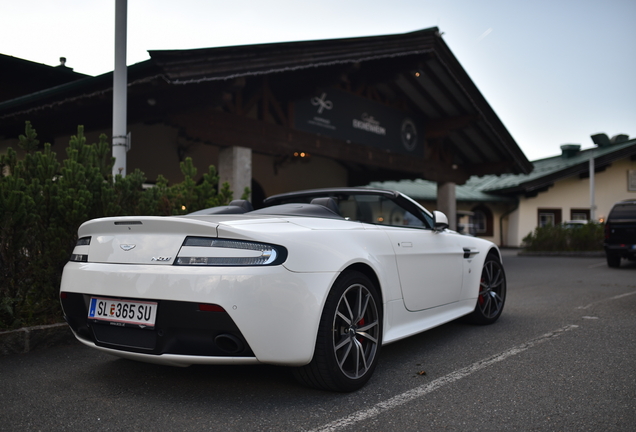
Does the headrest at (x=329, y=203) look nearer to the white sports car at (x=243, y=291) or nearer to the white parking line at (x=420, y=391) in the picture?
the white sports car at (x=243, y=291)

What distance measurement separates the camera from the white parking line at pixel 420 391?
8.48 ft

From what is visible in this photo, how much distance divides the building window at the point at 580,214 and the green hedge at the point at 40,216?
27.6 m

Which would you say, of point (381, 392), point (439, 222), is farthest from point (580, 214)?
point (381, 392)

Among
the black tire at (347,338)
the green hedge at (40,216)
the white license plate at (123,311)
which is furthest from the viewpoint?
the green hedge at (40,216)

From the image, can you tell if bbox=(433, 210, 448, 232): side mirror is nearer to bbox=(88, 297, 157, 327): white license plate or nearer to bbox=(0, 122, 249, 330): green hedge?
bbox=(88, 297, 157, 327): white license plate

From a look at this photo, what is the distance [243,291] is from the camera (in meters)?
2.63

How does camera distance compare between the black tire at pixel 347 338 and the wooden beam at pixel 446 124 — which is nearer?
the black tire at pixel 347 338

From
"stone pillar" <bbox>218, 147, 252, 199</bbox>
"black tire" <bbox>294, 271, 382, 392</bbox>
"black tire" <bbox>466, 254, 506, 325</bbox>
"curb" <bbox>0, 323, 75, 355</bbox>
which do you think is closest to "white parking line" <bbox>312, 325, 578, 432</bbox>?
"black tire" <bbox>294, 271, 382, 392</bbox>

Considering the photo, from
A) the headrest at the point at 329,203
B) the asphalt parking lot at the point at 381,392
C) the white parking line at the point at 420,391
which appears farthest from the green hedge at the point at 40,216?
the white parking line at the point at 420,391

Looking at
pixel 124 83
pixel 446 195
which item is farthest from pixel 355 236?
pixel 446 195

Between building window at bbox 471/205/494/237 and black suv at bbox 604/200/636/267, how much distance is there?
45.1ft

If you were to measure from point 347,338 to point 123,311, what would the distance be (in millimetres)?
1235

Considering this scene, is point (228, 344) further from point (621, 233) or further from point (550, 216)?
point (550, 216)

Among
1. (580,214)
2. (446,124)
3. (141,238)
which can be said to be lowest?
(141,238)
